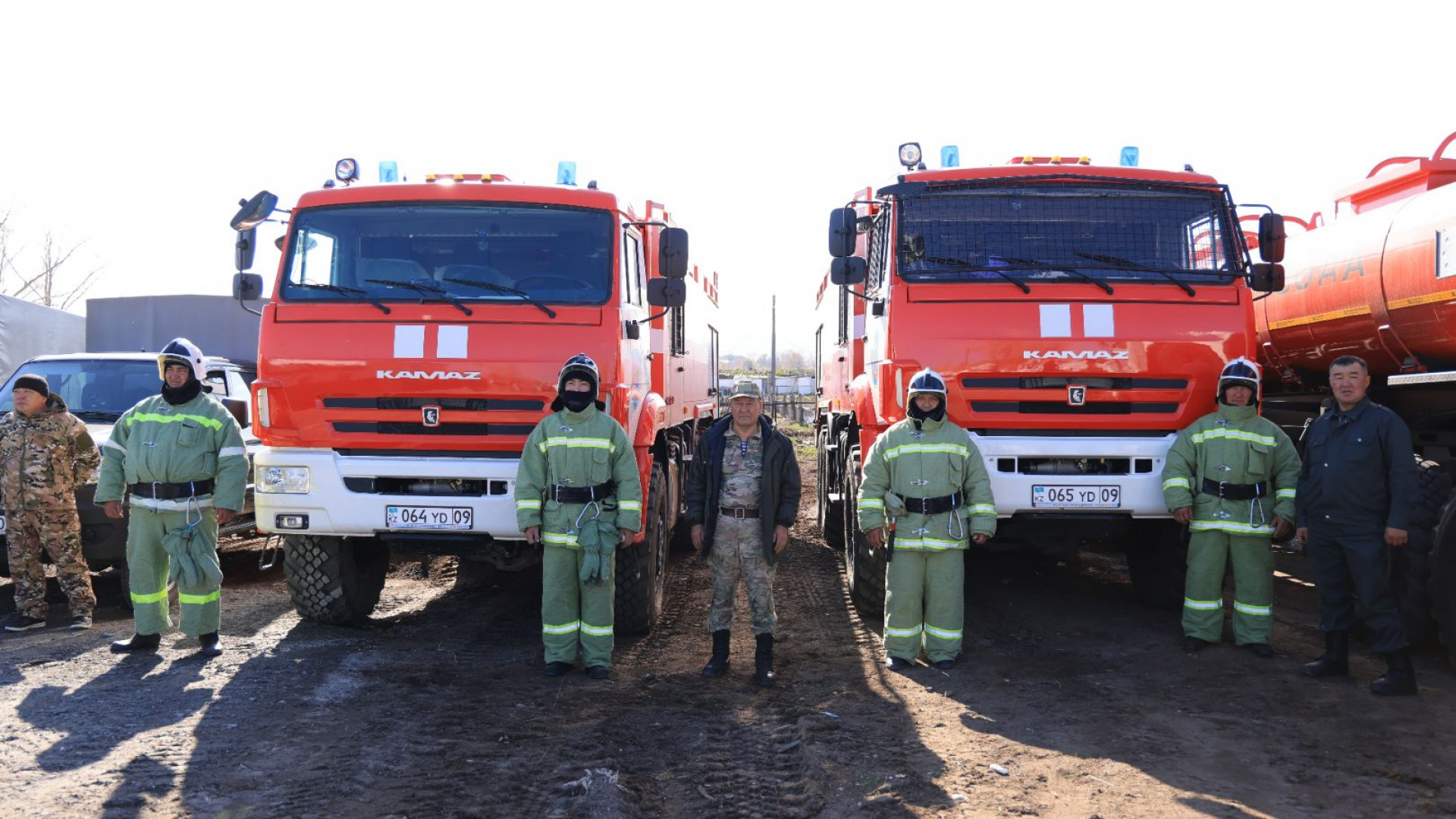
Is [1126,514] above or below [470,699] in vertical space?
above

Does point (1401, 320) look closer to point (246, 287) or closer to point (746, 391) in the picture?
point (746, 391)

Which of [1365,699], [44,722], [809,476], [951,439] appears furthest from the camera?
[809,476]

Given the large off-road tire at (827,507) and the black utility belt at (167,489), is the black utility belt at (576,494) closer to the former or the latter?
the black utility belt at (167,489)

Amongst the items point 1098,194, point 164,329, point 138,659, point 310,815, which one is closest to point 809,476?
point 164,329

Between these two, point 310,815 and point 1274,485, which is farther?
point 1274,485

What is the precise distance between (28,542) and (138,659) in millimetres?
1606

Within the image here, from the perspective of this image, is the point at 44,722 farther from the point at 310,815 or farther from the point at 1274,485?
Answer: the point at 1274,485

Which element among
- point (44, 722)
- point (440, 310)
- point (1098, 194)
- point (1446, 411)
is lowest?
point (44, 722)

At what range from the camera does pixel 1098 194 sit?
6.67 meters

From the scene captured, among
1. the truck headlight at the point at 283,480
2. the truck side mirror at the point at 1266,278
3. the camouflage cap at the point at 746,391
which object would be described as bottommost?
the truck headlight at the point at 283,480

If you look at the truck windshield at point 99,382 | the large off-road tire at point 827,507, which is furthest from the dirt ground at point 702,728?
the large off-road tire at point 827,507

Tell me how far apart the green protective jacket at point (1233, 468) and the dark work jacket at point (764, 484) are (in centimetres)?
217

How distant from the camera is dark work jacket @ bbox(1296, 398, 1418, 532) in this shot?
17.7 feet

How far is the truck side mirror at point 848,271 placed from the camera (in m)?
6.53
